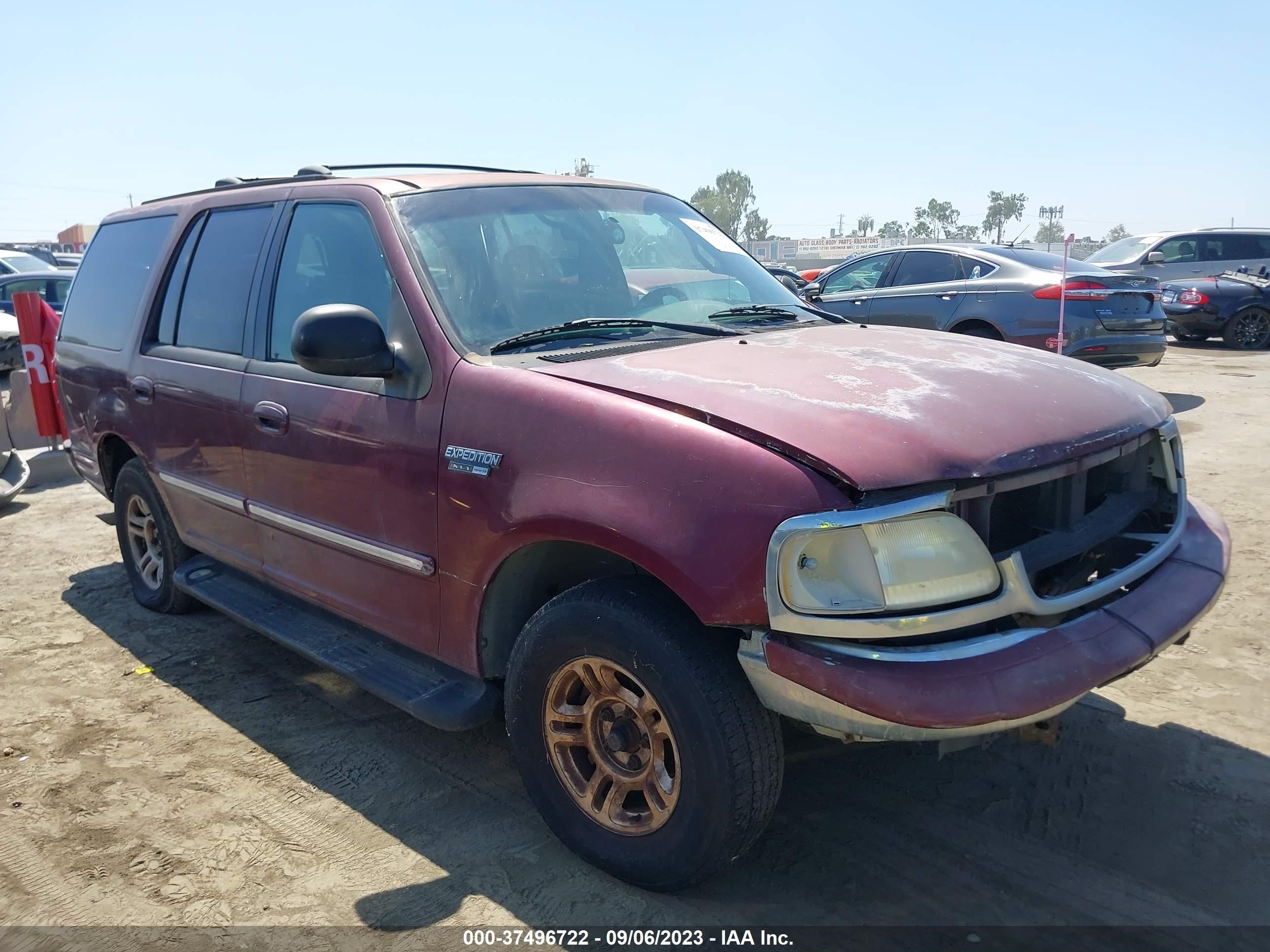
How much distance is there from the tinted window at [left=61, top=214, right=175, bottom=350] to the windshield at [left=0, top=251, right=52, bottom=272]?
14.3m

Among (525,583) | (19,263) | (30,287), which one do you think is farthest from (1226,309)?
(19,263)

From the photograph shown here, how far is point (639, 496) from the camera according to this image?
238 cm

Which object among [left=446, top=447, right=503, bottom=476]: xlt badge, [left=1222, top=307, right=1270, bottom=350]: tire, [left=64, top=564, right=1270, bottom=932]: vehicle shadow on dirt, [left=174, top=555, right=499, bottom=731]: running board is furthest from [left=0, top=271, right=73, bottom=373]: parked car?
[left=1222, top=307, right=1270, bottom=350]: tire

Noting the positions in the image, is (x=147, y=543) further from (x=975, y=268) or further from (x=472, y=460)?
(x=975, y=268)

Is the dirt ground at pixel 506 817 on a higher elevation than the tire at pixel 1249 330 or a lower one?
lower

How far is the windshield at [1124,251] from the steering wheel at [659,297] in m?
14.6

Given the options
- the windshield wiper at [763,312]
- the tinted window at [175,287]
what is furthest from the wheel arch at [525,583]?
the tinted window at [175,287]

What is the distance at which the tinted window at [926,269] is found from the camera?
9484 mm

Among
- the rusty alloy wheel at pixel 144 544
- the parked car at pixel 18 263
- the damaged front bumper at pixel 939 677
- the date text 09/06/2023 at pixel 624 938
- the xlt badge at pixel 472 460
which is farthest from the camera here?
the parked car at pixel 18 263

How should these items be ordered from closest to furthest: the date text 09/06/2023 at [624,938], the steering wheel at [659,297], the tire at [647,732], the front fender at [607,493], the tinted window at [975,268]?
1. the front fender at [607,493]
2. the tire at [647,732]
3. the date text 09/06/2023 at [624,938]
4. the steering wheel at [659,297]
5. the tinted window at [975,268]

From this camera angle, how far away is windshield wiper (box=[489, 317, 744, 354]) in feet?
9.96

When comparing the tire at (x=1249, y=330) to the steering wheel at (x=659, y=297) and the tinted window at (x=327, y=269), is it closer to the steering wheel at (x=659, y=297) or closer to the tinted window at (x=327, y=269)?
the steering wheel at (x=659, y=297)

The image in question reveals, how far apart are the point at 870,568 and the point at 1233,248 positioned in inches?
701

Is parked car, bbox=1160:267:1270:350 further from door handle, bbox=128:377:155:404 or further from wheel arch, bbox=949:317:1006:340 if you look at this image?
door handle, bbox=128:377:155:404
